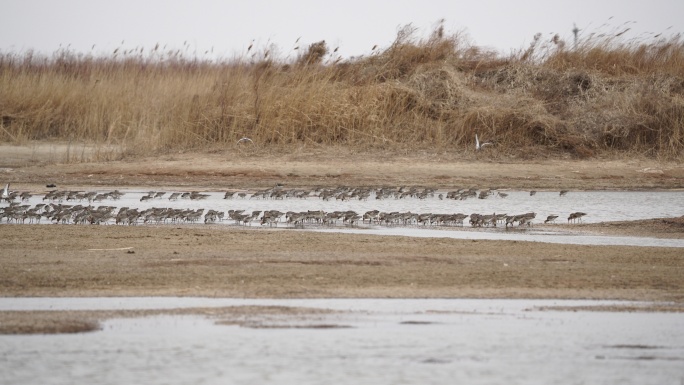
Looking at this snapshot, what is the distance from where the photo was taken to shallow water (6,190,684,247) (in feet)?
61.0

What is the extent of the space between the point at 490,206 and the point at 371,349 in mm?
13848

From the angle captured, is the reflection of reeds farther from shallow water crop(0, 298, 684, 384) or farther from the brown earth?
shallow water crop(0, 298, 684, 384)

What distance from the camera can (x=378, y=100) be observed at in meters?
33.1

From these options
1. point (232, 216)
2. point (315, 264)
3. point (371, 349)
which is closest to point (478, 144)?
point (232, 216)

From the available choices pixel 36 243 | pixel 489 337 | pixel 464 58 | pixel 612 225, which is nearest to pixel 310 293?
pixel 489 337

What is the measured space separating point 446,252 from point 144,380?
6.98 meters

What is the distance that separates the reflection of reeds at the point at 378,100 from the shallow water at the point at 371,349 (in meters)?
20.2

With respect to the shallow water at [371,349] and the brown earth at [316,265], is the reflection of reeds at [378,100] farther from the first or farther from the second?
the shallow water at [371,349]

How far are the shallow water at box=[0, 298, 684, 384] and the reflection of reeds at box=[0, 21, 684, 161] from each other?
20156mm

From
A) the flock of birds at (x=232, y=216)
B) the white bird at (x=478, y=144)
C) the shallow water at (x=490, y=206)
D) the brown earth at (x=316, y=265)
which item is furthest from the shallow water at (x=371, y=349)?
the white bird at (x=478, y=144)

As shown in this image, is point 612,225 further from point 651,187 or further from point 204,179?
point 204,179

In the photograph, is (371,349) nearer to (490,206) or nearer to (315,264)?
(315,264)

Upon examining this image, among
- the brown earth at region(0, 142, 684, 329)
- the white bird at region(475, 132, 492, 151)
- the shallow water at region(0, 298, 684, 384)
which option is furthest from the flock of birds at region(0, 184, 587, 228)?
the white bird at region(475, 132, 492, 151)

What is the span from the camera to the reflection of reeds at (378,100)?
3161 cm
